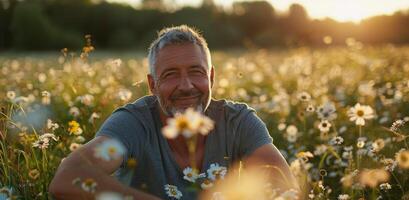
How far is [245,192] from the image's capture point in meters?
2.31

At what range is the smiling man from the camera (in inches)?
130

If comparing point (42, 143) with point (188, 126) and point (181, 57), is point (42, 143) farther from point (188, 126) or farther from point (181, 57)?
point (188, 126)

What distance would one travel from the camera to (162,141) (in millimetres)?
3400

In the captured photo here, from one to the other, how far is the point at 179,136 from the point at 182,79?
34cm

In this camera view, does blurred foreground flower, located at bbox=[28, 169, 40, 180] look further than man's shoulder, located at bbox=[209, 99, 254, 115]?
No

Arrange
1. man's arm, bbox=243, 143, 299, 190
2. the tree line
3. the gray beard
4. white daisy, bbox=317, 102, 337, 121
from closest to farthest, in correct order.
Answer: man's arm, bbox=243, 143, 299, 190 < the gray beard < white daisy, bbox=317, 102, 337, 121 < the tree line

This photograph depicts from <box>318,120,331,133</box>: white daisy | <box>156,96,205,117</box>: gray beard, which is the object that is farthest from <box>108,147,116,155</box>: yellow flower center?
<box>318,120,331,133</box>: white daisy

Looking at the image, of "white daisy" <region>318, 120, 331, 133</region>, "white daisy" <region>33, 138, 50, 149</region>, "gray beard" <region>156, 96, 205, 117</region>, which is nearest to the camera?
A: "white daisy" <region>33, 138, 50, 149</region>

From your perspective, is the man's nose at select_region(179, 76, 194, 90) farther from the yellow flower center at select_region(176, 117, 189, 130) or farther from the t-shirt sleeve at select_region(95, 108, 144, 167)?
the yellow flower center at select_region(176, 117, 189, 130)

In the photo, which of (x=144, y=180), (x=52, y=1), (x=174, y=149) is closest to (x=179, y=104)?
(x=174, y=149)

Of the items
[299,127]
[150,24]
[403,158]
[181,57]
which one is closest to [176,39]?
[181,57]

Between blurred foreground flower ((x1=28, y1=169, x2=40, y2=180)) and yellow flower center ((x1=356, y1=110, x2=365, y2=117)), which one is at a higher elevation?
yellow flower center ((x1=356, y1=110, x2=365, y2=117))

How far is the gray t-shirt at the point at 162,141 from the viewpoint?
3283 millimetres

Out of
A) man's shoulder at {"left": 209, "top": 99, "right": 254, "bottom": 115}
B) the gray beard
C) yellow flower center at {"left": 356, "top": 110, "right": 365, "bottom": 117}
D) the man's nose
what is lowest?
yellow flower center at {"left": 356, "top": 110, "right": 365, "bottom": 117}
